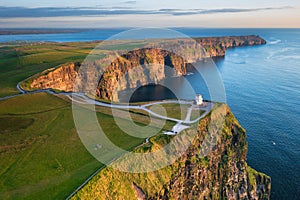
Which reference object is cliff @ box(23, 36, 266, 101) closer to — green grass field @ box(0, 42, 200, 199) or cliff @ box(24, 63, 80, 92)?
cliff @ box(24, 63, 80, 92)

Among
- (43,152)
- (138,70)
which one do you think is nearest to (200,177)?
(43,152)

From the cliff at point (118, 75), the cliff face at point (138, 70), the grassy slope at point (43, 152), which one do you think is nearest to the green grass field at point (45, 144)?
the grassy slope at point (43, 152)

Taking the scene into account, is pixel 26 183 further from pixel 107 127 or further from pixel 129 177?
pixel 107 127

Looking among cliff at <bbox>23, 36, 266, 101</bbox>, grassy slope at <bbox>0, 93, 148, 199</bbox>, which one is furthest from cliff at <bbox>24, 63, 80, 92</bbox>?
grassy slope at <bbox>0, 93, 148, 199</bbox>

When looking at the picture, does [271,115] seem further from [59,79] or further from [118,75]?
[118,75]

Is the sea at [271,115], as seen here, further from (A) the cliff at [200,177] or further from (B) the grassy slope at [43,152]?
(B) the grassy slope at [43,152]

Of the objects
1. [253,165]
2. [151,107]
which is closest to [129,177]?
A: [151,107]

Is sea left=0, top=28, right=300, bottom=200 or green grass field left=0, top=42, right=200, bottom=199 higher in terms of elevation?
green grass field left=0, top=42, right=200, bottom=199
